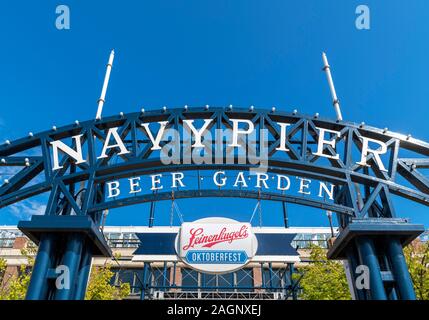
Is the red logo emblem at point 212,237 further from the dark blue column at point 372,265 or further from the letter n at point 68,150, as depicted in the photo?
the dark blue column at point 372,265

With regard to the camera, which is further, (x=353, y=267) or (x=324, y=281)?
(x=324, y=281)

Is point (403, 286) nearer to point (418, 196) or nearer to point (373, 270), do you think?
point (373, 270)

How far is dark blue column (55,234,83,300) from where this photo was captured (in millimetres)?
8539

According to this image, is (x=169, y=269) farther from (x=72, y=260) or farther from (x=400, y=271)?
(x=400, y=271)

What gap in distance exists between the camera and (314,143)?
11.6 metres

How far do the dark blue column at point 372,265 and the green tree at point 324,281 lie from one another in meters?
10.8

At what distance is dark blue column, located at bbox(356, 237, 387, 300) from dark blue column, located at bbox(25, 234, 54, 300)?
25.3 feet

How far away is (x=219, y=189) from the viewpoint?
1089 centimetres

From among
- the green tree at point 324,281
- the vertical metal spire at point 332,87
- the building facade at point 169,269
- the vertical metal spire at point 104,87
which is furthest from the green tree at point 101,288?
the vertical metal spire at point 332,87

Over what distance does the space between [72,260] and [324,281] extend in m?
15.3

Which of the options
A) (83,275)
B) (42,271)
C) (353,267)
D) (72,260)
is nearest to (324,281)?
(353,267)

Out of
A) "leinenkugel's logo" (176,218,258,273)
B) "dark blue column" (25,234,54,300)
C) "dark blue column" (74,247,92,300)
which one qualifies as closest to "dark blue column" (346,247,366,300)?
"leinenkugel's logo" (176,218,258,273)
